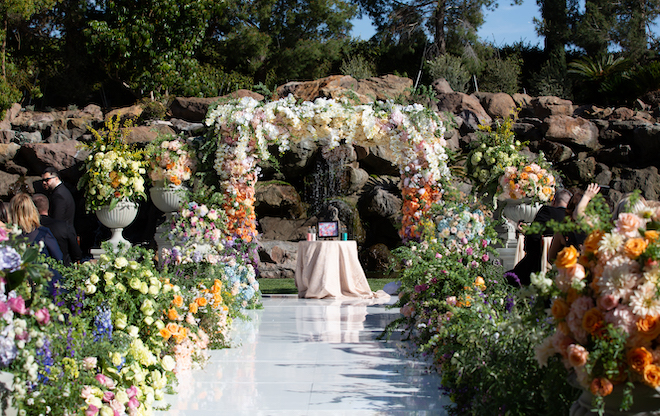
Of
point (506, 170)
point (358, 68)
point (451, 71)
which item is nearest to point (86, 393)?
point (506, 170)

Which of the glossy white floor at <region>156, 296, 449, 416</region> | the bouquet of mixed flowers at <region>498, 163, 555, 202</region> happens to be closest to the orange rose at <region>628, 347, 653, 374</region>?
the glossy white floor at <region>156, 296, 449, 416</region>

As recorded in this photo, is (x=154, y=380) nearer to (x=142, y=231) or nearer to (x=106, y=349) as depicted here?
(x=106, y=349)

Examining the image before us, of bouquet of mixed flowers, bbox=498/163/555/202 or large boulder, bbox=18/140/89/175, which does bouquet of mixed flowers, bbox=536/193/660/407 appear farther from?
large boulder, bbox=18/140/89/175

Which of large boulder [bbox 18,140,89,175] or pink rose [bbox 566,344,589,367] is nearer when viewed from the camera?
pink rose [bbox 566,344,589,367]

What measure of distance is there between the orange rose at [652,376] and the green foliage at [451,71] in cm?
1824

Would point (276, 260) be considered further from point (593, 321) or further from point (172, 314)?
point (593, 321)

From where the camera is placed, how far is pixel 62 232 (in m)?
4.84

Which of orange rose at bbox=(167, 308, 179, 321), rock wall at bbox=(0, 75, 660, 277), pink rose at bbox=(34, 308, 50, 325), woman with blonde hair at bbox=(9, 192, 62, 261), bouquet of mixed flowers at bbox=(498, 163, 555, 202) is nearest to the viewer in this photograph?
pink rose at bbox=(34, 308, 50, 325)

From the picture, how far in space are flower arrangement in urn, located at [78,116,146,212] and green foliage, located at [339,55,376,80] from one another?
12511 mm

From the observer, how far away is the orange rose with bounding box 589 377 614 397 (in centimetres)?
181

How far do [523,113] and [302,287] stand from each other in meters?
11.5

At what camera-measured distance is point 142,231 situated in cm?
1424

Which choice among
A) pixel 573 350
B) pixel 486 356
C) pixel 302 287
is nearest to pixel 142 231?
pixel 302 287

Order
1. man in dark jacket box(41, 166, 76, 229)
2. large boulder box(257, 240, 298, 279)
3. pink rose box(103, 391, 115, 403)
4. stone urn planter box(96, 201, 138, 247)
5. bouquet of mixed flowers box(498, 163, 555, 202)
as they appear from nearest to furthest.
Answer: pink rose box(103, 391, 115, 403)
man in dark jacket box(41, 166, 76, 229)
bouquet of mixed flowers box(498, 163, 555, 202)
stone urn planter box(96, 201, 138, 247)
large boulder box(257, 240, 298, 279)
